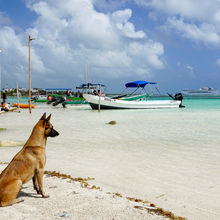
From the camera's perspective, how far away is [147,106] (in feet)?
127

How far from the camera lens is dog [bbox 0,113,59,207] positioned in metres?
3.74

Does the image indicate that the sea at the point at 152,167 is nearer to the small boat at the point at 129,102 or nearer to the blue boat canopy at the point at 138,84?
the small boat at the point at 129,102

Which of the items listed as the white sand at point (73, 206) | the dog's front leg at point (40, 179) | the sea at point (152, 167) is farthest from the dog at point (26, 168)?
the sea at point (152, 167)

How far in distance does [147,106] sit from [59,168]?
32497 millimetres

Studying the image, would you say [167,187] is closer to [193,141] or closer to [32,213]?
[32,213]

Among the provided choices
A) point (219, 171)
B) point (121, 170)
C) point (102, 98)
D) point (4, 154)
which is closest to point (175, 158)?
point (219, 171)

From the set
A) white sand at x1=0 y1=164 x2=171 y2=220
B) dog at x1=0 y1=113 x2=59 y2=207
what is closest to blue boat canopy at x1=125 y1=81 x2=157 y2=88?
white sand at x1=0 y1=164 x2=171 y2=220

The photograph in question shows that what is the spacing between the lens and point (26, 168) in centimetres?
390

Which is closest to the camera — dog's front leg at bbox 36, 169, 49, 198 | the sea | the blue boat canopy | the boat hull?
dog's front leg at bbox 36, 169, 49, 198

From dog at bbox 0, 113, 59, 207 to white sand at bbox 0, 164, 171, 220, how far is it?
0.55ft

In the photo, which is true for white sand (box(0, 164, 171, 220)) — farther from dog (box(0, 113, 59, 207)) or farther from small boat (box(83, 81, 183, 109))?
small boat (box(83, 81, 183, 109))

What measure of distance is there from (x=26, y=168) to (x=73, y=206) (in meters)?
0.90

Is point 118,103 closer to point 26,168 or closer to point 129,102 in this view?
point 129,102

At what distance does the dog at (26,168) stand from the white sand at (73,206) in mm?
168
